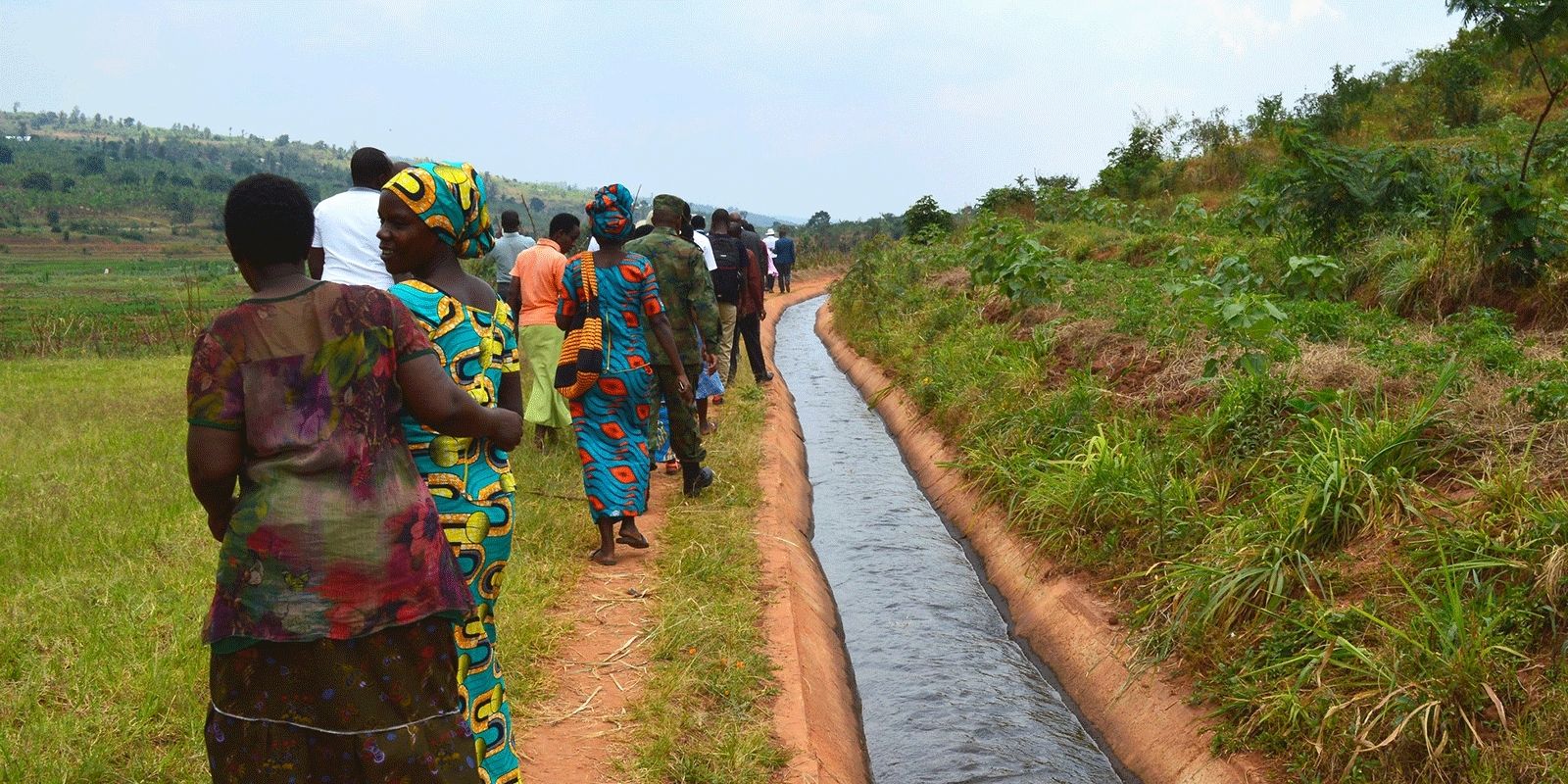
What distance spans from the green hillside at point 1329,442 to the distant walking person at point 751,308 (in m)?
1.73

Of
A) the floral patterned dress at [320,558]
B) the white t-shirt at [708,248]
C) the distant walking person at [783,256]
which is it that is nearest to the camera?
the floral patterned dress at [320,558]

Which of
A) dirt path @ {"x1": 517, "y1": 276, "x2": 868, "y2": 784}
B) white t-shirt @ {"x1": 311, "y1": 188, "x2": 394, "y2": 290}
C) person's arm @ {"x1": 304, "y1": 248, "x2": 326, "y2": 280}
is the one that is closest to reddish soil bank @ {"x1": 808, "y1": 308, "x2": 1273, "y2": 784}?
dirt path @ {"x1": 517, "y1": 276, "x2": 868, "y2": 784}

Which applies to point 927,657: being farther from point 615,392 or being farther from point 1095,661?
point 615,392

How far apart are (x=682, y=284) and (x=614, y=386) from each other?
116 centimetres

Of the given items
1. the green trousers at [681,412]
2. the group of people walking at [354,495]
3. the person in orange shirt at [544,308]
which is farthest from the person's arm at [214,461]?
the person in orange shirt at [544,308]

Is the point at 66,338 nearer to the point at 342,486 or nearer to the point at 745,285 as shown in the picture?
the point at 745,285

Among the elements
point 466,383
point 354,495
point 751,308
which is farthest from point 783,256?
point 354,495

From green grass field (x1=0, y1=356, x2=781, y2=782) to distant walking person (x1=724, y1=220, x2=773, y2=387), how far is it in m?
3.17

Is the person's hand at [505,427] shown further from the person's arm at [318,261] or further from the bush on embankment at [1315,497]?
the bush on embankment at [1315,497]

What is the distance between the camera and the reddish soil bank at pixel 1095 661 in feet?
16.1

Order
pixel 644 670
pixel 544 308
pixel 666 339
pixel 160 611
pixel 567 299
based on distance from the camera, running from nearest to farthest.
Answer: pixel 160 611 < pixel 644 670 < pixel 567 299 < pixel 666 339 < pixel 544 308

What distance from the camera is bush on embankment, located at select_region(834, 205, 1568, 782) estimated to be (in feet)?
13.6

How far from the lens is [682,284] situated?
7.21m

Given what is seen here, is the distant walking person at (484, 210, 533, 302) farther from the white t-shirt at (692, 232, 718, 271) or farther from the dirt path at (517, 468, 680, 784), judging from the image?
the dirt path at (517, 468, 680, 784)
